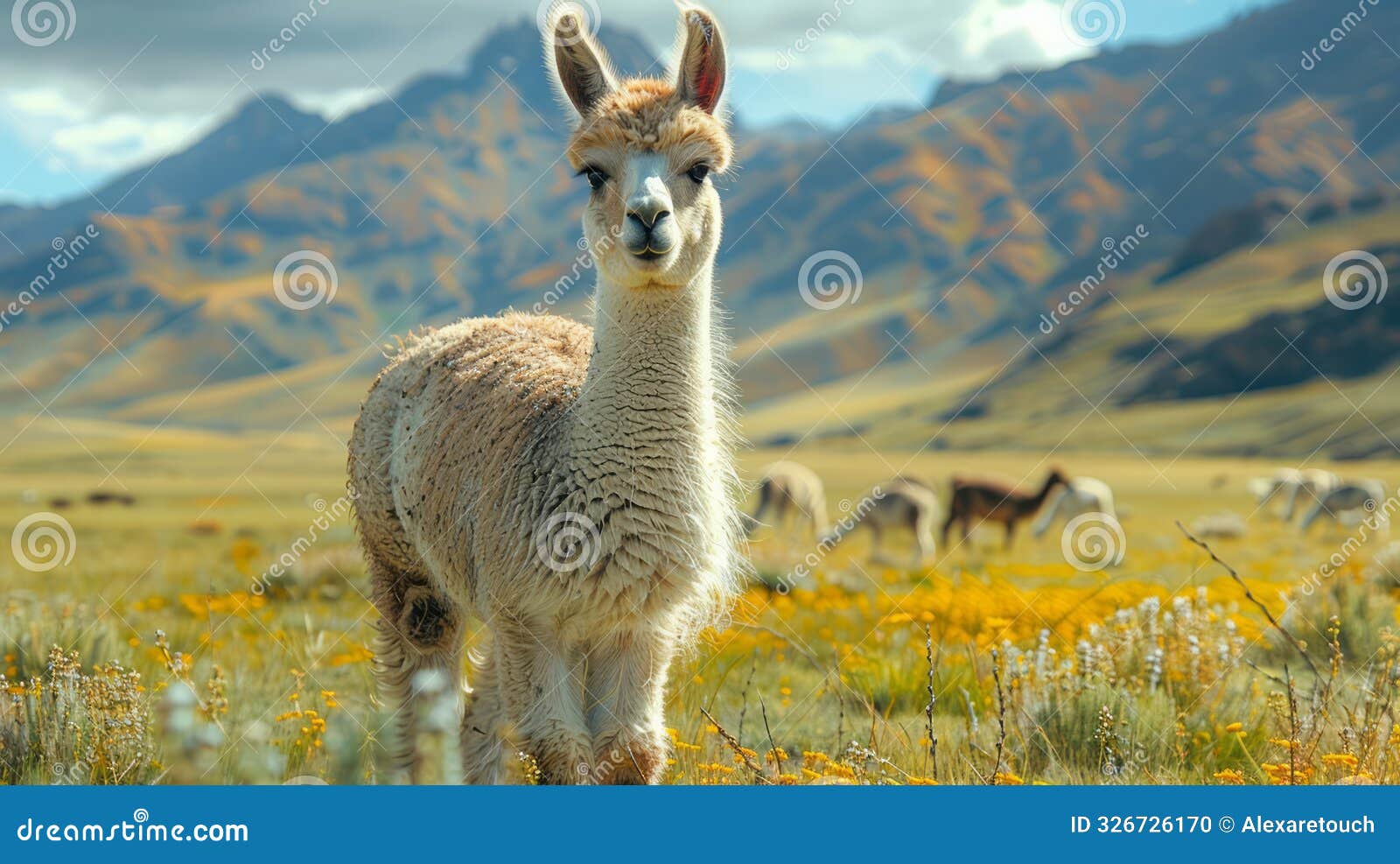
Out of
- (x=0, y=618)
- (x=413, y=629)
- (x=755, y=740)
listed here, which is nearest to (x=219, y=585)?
(x=0, y=618)

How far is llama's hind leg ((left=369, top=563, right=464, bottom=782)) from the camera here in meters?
6.21

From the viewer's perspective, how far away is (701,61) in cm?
524

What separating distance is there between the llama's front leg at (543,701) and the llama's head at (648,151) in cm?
148

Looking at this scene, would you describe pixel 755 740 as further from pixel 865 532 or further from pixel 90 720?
pixel 865 532

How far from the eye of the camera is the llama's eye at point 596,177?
505 centimetres

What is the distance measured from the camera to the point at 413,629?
6.34 meters

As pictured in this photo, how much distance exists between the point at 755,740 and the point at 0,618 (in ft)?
15.7
